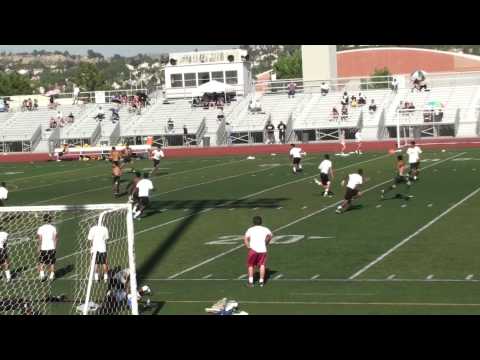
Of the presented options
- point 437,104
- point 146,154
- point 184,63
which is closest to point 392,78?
point 437,104

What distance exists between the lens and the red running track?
5300 cm

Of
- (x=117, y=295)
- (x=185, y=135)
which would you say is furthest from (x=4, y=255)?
(x=185, y=135)

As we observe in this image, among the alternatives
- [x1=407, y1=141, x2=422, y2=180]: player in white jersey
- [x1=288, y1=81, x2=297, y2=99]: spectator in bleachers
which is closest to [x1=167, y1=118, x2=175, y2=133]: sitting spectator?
[x1=288, y1=81, x2=297, y2=99]: spectator in bleachers

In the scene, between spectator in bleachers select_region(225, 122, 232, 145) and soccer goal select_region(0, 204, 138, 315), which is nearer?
soccer goal select_region(0, 204, 138, 315)

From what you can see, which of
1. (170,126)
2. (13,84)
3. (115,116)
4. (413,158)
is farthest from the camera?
(13,84)

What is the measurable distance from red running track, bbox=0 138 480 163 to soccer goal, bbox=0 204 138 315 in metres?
31.6

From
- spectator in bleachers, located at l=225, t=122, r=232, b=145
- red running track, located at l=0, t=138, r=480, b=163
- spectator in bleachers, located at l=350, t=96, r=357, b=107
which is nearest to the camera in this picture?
red running track, located at l=0, t=138, r=480, b=163

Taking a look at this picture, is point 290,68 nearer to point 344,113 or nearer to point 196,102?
point 196,102

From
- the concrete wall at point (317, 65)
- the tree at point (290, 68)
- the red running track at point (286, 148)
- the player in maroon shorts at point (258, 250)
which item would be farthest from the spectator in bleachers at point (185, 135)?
the tree at point (290, 68)

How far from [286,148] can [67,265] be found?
123 ft

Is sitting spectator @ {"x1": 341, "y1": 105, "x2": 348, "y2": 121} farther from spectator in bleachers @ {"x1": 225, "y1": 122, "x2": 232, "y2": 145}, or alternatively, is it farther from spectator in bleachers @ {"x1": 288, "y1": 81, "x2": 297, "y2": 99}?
spectator in bleachers @ {"x1": 225, "y1": 122, "x2": 232, "y2": 145}

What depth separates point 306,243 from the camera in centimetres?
2061

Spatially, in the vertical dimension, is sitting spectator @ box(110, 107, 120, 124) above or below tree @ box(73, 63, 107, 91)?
below
